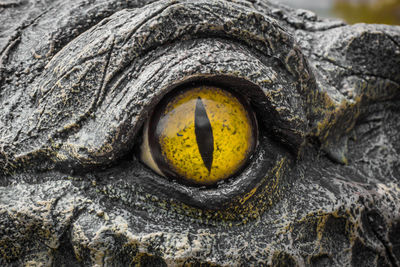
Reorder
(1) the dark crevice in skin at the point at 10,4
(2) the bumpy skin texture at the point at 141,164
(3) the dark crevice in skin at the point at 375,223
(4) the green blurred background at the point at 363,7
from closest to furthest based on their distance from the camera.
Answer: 1. (2) the bumpy skin texture at the point at 141,164
2. (3) the dark crevice in skin at the point at 375,223
3. (1) the dark crevice in skin at the point at 10,4
4. (4) the green blurred background at the point at 363,7

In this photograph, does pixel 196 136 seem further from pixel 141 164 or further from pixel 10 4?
pixel 10 4

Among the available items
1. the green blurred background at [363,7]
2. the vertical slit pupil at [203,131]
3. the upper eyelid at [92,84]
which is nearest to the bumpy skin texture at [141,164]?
the upper eyelid at [92,84]

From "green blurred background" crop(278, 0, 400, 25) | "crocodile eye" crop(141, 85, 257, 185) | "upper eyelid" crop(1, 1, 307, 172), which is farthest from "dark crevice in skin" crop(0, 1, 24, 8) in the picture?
"green blurred background" crop(278, 0, 400, 25)

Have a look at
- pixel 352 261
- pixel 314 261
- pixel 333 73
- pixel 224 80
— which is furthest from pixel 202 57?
pixel 352 261

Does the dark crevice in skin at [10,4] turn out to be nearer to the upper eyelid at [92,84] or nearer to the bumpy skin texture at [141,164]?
the bumpy skin texture at [141,164]

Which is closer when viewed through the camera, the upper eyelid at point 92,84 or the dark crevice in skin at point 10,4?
the upper eyelid at point 92,84

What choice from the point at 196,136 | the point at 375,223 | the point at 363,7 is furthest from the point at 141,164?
the point at 363,7
